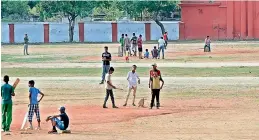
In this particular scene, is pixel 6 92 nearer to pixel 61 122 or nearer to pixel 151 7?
pixel 61 122

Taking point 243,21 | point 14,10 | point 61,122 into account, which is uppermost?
point 14,10

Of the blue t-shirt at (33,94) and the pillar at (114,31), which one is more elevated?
the pillar at (114,31)

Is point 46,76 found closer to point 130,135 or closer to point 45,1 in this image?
point 130,135

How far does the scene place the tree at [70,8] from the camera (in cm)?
8640

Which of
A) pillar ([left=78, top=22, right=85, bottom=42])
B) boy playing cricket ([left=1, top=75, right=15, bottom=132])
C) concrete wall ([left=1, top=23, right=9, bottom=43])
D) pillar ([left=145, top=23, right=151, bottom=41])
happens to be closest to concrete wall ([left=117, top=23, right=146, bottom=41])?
pillar ([left=145, top=23, right=151, bottom=41])

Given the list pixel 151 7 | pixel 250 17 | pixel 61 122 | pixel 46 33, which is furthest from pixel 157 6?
pixel 61 122

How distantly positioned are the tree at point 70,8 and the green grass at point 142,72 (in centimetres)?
3900

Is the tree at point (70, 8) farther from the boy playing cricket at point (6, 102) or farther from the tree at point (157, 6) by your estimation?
the boy playing cricket at point (6, 102)

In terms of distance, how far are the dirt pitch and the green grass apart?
73.5 inches

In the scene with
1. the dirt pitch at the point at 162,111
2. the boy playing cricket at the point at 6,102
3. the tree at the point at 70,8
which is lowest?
the dirt pitch at the point at 162,111

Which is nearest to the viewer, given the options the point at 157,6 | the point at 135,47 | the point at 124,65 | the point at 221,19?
the point at 124,65

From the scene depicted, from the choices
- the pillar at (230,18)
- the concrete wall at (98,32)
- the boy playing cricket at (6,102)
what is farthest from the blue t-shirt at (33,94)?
the concrete wall at (98,32)

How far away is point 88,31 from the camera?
3319 inches

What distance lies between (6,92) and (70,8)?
2598 inches
